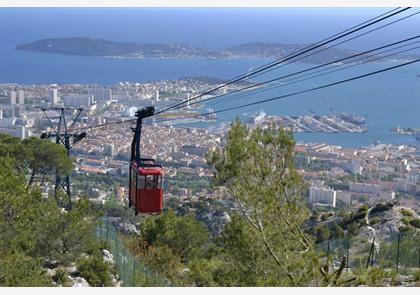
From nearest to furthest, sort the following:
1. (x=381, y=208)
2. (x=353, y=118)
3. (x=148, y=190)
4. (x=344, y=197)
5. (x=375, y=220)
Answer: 1. (x=148, y=190)
2. (x=375, y=220)
3. (x=381, y=208)
4. (x=344, y=197)
5. (x=353, y=118)

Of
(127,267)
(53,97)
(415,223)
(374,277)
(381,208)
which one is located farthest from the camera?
(53,97)

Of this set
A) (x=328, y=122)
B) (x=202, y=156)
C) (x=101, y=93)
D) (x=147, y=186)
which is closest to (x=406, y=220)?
(x=147, y=186)

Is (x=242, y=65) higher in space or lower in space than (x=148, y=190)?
higher

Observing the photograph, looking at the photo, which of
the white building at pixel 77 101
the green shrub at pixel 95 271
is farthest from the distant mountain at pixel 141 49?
the green shrub at pixel 95 271

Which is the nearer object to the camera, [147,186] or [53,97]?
[147,186]

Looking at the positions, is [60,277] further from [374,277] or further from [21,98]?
[21,98]

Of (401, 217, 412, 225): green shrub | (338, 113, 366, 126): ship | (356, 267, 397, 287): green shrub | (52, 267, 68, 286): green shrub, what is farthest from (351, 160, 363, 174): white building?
(356, 267, 397, 287): green shrub

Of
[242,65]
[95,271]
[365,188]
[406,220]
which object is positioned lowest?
[365,188]

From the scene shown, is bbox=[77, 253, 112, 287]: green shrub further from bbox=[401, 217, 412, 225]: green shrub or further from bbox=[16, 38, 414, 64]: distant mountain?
bbox=[16, 38, 414, 64]: distant mountain
